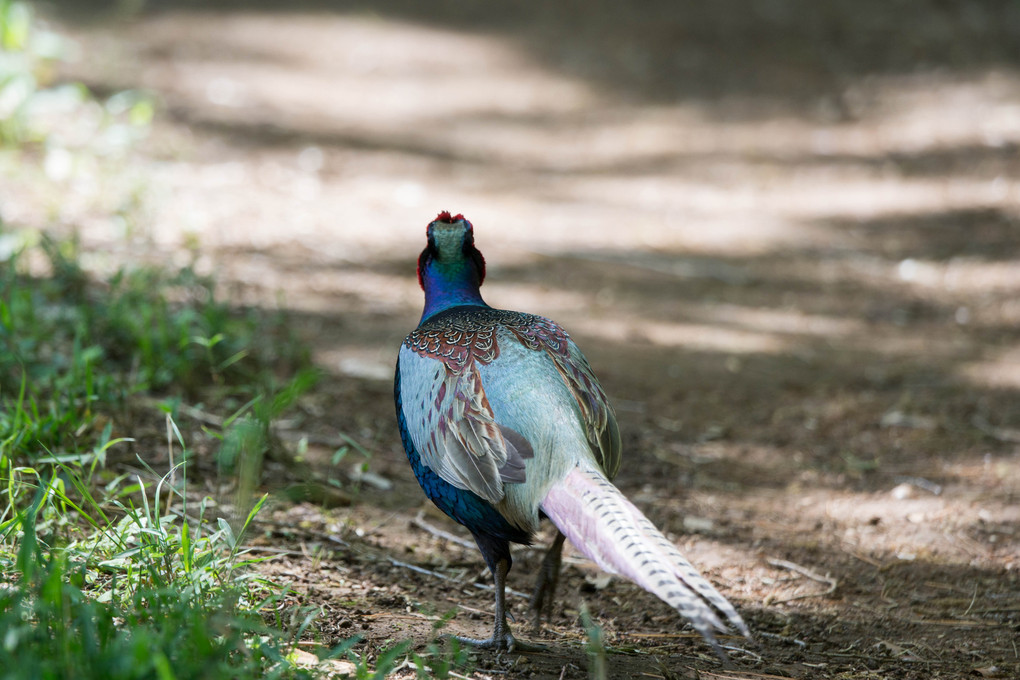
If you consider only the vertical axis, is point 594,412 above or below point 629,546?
above

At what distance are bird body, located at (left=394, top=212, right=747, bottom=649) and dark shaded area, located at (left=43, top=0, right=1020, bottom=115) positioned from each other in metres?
7.58

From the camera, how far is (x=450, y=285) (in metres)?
3.62

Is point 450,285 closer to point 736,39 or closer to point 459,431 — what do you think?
point 459,431


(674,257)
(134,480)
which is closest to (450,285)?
(134,480)

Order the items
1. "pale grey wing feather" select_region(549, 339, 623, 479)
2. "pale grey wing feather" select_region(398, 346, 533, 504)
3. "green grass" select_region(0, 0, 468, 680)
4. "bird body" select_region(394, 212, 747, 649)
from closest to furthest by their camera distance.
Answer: "green grass" select_region(0, 0, 468, 680), "bird body" select_region(394, 212, 747, 649), "pale grey wing feather" select_region(398, 346, 533, 504), "pale grey wing feather" select_region(549, 339, 623, 479)

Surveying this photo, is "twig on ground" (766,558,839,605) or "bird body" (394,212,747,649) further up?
"bird body" (394,212,747,649)

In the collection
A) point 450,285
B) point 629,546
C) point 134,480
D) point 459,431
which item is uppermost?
point 450,285

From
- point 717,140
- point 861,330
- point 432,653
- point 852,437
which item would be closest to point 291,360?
point 432,653

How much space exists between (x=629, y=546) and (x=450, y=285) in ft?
5.02

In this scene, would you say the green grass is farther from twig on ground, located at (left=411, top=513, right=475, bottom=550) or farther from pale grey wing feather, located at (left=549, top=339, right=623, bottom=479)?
pale grey wing feather, located at (left=549, top=339, right=623, bottom=479)

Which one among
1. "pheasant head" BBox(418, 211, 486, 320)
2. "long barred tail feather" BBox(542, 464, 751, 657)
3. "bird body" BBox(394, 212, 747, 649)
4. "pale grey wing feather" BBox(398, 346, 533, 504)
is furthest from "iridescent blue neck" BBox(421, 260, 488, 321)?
"long barred tail feather" BBox(542, 464, 751, 657)

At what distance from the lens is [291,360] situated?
4797mm

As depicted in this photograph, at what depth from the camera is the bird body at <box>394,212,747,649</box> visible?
2.64m

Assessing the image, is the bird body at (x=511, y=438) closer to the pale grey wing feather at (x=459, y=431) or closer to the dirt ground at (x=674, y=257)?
the pale grey wing feather at (x=459, y=431)
